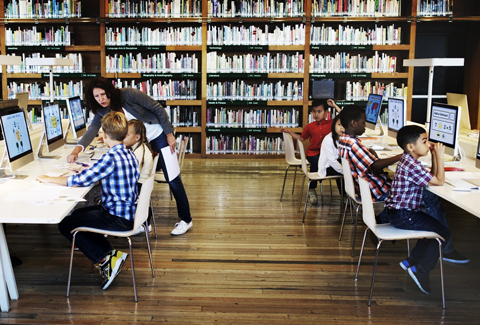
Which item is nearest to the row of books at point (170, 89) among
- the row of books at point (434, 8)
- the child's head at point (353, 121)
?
the row of books at point (434, 8)

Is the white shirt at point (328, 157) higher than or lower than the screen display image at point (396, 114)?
lower

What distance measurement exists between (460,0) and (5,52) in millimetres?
7213

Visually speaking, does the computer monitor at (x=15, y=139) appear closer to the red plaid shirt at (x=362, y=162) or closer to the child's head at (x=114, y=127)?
the child's head at (x=114, y=127)

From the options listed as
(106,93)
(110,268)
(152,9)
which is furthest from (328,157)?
(152,9)

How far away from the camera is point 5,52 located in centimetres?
820

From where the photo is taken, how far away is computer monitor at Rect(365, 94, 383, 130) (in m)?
6.00

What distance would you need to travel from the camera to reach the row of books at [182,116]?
26.7 ft

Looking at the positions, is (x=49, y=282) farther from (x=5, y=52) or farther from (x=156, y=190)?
(x=5, y=52)

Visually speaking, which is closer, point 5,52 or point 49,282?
point 49,282

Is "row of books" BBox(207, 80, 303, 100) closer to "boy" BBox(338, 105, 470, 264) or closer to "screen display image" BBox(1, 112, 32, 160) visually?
"boy" BBox(338, 105, 470, 264)

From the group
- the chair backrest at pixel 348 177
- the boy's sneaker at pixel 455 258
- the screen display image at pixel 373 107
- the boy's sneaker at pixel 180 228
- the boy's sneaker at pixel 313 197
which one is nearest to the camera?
the chair backrest at pixel 348 177

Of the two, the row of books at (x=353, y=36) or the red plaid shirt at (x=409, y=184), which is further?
the row of books at (x=353, y=36)

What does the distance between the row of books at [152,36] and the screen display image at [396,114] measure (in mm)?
3519

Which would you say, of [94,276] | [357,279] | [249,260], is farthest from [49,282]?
[357,279]
